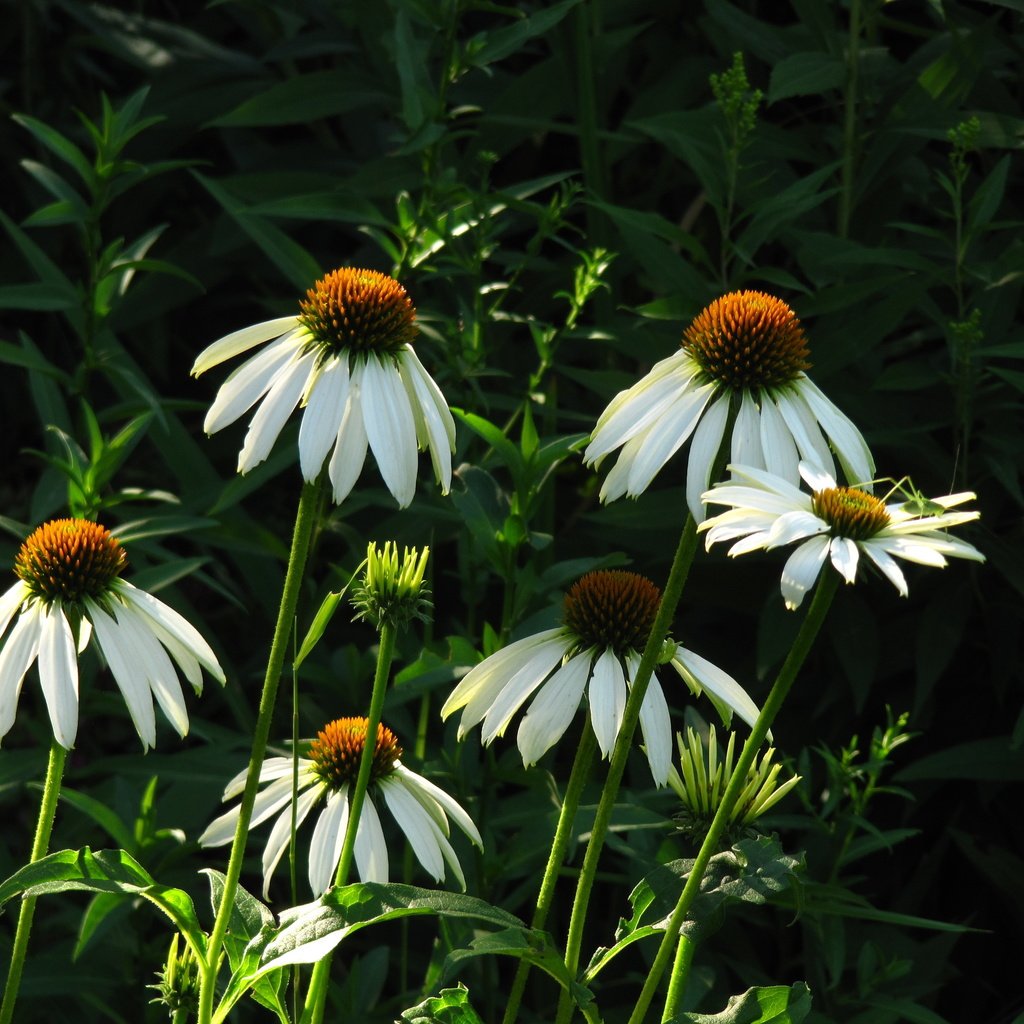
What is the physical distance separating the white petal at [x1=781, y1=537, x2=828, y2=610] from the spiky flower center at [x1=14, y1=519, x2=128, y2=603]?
0.40 m

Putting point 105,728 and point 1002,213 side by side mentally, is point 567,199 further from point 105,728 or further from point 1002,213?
point 105,728

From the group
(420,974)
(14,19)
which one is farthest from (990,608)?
(14,19)

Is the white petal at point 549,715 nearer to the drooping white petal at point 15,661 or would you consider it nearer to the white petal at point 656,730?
the white petal at point 656,730

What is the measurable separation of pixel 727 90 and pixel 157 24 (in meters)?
1.07

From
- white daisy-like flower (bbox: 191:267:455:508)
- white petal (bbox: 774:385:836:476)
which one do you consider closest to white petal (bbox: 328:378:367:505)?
white daisy-like flower (bbox: 191:267:455:508)

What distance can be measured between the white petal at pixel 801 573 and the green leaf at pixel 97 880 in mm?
352

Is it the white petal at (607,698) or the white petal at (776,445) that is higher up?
the white petal at (776,445)

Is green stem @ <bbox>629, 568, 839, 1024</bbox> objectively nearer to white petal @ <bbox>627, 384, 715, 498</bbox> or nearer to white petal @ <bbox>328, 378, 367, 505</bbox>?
white petal @ <bbox>627, 384, 715, 498</bbox>

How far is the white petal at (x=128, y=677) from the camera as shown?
751 millimetres

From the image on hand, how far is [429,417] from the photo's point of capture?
2.55 feet

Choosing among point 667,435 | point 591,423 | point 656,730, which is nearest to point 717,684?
point 656,730

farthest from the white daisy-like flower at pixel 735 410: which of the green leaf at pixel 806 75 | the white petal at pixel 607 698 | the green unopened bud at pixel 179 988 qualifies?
the green leaf at pixel 806 75

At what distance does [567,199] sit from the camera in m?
1.31

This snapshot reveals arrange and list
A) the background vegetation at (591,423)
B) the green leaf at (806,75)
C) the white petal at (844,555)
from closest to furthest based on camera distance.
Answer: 1. the white petal at (844,555)
2. the background vegetation at (591,423)
3. the green leaf at (806,75)
